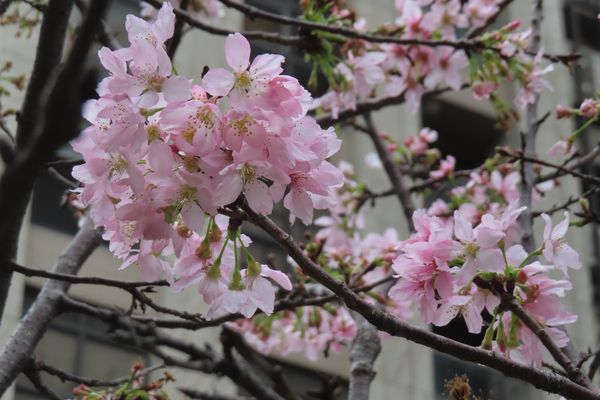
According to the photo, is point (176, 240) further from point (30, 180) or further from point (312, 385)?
point (312, 385)

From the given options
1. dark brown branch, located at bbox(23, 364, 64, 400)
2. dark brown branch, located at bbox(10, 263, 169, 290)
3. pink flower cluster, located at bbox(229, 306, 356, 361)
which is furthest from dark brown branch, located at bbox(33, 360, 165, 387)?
pink flower cluster, located at bbox(229, 306, 356, 361)

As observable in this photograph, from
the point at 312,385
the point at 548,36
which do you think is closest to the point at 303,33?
the point at 312,385

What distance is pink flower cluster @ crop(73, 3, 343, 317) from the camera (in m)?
1.84

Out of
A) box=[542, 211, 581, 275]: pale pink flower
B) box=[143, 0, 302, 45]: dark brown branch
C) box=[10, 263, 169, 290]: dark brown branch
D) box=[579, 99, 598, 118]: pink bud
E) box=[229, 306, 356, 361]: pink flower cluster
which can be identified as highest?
box=[143, 0, 302, 45]: dark brown branch

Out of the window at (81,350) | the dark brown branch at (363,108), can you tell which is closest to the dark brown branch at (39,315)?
the dark brown branch at (363,108)

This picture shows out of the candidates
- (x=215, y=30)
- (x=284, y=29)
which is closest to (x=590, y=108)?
(x=215, y=30)

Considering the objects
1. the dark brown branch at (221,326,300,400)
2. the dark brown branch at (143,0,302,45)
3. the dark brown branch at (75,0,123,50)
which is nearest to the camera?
the dark brown branch at (221,326,300,400)

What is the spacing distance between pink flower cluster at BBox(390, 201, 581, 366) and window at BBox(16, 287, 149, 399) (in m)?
6.00

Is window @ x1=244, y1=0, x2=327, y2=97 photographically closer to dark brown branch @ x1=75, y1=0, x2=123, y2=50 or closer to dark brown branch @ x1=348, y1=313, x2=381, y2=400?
dark brown branch @ x1=75, y1=0, x2=123, y2=50

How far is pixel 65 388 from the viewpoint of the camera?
25.1ft

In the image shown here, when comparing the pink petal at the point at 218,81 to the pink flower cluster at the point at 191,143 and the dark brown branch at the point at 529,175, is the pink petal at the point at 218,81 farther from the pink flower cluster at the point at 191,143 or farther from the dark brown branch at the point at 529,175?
the dark brown branch at the point at 529,175

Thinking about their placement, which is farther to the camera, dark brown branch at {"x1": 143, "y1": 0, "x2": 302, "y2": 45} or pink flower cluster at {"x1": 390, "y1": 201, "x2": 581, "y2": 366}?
dark brown branch at {"x1": 143, "y1": 0, "x2": 302, "y2": 45}

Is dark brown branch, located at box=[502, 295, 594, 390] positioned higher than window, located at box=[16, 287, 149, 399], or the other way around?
window, located at box=[16, 287, 149, 399]

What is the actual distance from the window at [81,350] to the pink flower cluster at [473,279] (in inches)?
236
